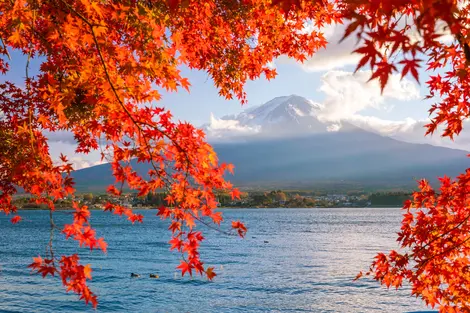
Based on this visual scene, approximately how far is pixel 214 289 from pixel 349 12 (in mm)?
29499

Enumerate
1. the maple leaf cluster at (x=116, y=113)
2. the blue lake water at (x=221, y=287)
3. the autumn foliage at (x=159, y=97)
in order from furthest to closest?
the blue lake water at (x=221, y=287)
the maple leaf cluster at (x=116, y=113)
the autumn foliage at (x=159, y=97)

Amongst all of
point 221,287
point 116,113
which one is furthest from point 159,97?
point 221,287

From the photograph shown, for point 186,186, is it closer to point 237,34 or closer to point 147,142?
point 147,142

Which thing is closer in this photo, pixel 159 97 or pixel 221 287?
pixel 159 97

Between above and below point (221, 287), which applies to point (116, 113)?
above

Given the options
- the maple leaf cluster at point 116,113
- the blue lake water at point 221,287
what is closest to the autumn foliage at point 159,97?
the maple leaf cluster at point 116,113

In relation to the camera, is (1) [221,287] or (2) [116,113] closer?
(2) [116,113]

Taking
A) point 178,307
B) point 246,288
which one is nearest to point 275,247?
point 246,288

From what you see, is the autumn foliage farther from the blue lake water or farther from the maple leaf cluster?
the blue lake water

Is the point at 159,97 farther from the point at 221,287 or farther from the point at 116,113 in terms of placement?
the point at 221,287

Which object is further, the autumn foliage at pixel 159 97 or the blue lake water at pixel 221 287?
the blue lake water at pixel 221 287

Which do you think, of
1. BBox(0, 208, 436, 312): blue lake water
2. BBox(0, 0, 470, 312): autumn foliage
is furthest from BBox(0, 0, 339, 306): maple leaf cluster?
BBox(0, 208, 436, 312): blue lake water

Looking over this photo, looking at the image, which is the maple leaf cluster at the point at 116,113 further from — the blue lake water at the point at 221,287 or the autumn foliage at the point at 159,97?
the blue lake water at the point at 221,287

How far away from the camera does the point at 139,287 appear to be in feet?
99.9
